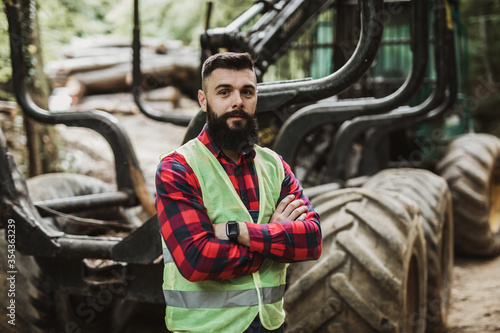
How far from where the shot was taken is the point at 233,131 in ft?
6.50

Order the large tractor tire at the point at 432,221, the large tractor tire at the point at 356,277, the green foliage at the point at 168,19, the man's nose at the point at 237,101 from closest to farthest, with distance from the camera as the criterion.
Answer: the man's nose at the point at 237,101, the large tractor tire at the point at 356,277, the large tractor tire at the point at 432,221, the green foliage at the point at 168,19

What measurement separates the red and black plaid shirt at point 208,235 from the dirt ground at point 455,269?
4.76 feet

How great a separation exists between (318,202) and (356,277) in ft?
2.13

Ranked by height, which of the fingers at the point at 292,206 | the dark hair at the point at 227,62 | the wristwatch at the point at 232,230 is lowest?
the wristwatch at the point at 232,230

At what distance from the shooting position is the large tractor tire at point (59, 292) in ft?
9.53

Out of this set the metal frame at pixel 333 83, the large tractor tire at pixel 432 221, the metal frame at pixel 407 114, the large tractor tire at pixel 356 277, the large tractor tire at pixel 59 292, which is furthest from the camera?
the metal frame at pixel 407 114

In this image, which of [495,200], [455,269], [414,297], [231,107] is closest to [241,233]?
[231,107]

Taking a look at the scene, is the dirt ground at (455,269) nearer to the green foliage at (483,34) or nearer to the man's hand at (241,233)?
the man's hand at (241,233)

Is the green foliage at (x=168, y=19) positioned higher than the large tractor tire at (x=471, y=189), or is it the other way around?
the green foliage at (x=168, y=19)

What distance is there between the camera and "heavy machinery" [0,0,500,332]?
98.9 inches

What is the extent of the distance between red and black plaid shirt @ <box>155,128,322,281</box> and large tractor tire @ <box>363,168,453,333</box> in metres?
1.97

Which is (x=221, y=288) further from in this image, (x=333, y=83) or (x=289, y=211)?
(x=333, y=83)

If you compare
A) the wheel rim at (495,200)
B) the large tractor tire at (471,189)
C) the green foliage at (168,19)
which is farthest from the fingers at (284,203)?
the green foliage at (168,19)

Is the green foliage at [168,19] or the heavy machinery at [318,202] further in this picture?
the green foliage at [168,19]
